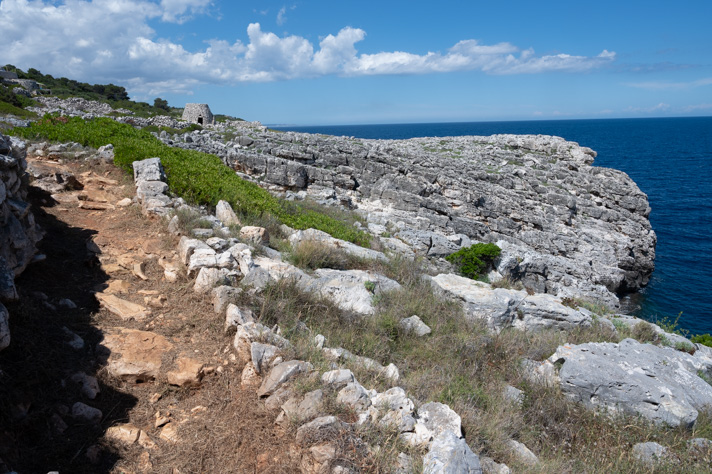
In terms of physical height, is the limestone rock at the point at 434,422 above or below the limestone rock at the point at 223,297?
below

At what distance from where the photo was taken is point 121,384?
4.56m

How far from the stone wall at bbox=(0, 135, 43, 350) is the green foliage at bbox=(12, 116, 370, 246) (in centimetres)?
378

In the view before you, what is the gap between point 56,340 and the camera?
4715 mm

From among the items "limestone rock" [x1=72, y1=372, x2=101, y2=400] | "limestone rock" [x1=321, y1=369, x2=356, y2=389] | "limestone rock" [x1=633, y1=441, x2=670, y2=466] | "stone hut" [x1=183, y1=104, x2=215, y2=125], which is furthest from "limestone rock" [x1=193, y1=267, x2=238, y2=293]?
"stone hut" [x1=183, y1=104, x2=215, y2=125]

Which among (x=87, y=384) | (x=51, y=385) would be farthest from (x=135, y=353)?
(x=51, y=385)

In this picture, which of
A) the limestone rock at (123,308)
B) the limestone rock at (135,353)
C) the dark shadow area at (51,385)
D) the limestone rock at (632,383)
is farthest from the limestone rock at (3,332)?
the limestone rock at (632,383)

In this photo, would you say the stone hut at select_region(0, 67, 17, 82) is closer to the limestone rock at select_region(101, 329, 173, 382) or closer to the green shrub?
the limestone rock at select_region(101, 329, 173, 382)

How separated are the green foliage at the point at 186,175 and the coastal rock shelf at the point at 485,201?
18.2ft

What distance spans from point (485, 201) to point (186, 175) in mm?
18531

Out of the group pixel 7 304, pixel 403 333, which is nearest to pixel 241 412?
pixel 7 304

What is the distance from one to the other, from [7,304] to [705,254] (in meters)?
38.1

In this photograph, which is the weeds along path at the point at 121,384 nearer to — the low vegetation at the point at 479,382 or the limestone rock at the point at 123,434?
the limestone rock at the point at 123,434

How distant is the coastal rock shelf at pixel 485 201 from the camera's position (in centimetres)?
2070

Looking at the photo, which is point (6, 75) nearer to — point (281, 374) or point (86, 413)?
point (86, 413)
